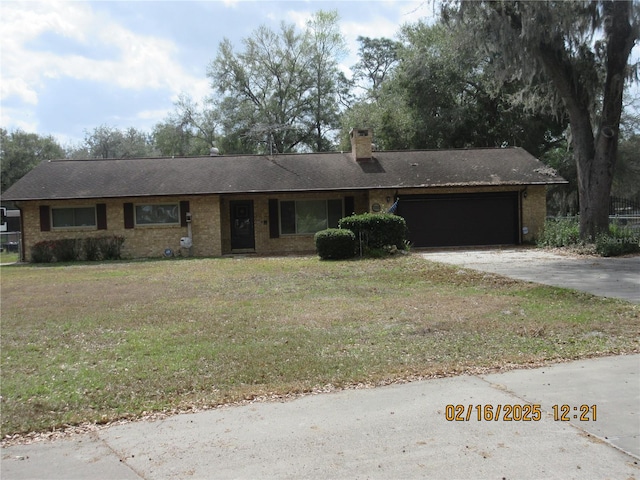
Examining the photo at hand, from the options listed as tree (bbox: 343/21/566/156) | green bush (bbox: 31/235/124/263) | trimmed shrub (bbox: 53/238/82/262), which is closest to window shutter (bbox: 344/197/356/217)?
green bush (bbox: 31/235/124/263)

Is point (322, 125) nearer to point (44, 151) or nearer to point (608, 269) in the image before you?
point (44, 151)

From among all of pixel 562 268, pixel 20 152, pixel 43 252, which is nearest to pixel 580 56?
pixel 562 268

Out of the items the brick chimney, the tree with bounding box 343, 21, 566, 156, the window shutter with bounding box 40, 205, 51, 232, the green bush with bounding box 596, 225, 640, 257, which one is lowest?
the green bush with bounding box 596, 225, 640, 257

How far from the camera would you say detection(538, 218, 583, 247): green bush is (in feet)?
61.5

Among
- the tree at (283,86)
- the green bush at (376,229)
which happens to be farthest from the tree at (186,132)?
the green bush at (376,229)

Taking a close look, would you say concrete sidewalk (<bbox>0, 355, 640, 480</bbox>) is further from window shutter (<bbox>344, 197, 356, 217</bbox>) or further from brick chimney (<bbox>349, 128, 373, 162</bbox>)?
brick chimney (<bbox>349, 128, 373, 162</bbox>)

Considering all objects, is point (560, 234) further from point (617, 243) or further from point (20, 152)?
point (20, 152)

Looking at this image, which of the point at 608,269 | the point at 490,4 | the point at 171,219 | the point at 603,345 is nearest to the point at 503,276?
the point at 608,269

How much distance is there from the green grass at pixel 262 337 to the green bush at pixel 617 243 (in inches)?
249

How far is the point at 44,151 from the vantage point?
1930 inches

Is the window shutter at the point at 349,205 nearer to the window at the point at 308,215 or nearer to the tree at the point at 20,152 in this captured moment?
the window at the point at 308,215

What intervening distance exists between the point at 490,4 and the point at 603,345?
13.2m

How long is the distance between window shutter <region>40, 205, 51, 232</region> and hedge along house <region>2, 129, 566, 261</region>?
0.03 m

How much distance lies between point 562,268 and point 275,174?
41.1ft
